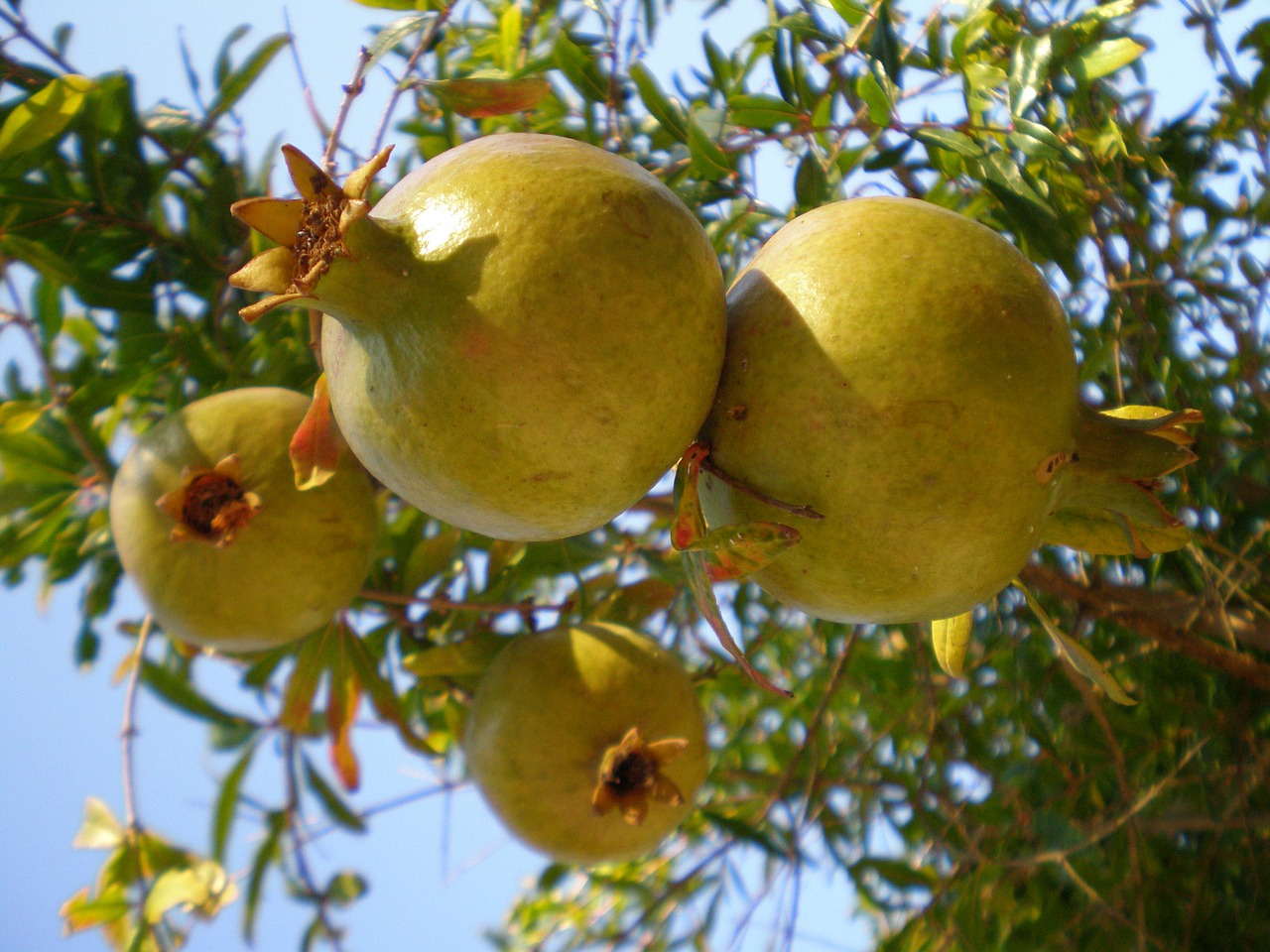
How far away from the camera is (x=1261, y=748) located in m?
2.02

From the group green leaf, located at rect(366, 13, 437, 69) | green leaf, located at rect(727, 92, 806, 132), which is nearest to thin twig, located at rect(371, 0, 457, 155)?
green leaf, located at rect(366, 13, 437, 69)

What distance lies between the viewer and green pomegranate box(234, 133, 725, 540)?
948 mm

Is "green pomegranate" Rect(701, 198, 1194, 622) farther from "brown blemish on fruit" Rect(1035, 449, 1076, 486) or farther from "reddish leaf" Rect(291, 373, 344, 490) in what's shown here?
"reddish leaf" Rect(291, 373, 344, 490)

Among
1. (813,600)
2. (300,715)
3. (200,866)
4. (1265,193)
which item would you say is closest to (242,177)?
(300,715)

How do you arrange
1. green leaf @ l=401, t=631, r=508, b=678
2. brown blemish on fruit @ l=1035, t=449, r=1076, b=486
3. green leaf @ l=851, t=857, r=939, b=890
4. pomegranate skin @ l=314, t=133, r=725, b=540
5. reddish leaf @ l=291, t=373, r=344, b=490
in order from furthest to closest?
green leaf @ l=851, t=857, r=939, b=890
green leaf @ l=401, t=631, r=508, b=678
reddish leaf @ l=291, t=373, r=344, b=490
brown blemish on fruit @ l=1035, t=449, r=1076, b=486
pomegranate skin @ l=314, t=133, r=725, b=540

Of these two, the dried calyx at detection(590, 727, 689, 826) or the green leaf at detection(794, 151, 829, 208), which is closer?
the green leaf at detection(794, 151, 829, 208)

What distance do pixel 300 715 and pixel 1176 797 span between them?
1.87 m

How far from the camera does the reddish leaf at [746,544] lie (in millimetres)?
993

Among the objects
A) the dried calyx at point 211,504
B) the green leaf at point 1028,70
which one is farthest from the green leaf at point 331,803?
the green leaf at point 1028,70

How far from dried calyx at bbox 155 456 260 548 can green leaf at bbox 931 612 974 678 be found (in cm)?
102

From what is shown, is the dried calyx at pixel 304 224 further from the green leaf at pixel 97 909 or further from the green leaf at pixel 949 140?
the green leaf at pixel 97 909

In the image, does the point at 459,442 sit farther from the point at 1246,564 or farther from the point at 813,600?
the point at 1246,564

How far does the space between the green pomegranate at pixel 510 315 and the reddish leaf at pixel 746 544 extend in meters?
0.11

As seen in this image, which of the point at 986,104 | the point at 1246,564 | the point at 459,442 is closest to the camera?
the point at 459,442
